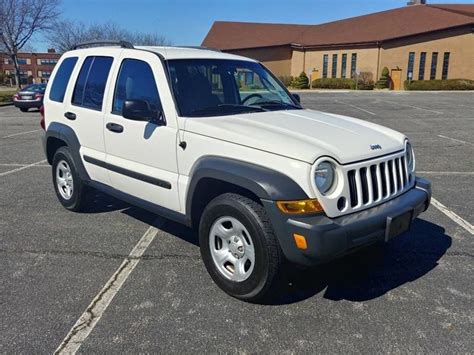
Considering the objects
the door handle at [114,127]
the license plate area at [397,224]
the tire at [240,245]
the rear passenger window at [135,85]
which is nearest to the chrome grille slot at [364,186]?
the license plate area at [397,224]

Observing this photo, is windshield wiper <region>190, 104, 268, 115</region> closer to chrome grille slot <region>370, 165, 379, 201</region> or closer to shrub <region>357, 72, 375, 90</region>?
chrome grille slot <region>370, 165, 379, 201</region>

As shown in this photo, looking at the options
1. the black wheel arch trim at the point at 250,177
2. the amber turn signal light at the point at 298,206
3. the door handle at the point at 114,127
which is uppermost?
the door handle at the point at 114,127

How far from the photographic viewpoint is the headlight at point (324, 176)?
119 inches

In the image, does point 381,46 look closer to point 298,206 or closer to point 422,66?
point 422,66

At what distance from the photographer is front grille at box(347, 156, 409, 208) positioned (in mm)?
3156

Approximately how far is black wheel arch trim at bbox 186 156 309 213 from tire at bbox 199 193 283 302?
0.18 meters

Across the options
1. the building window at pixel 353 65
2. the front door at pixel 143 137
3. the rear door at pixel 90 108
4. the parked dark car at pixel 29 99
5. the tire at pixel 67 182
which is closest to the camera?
the front door at pixel 143 137

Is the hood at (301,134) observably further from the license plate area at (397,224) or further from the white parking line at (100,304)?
the white parking line at (100,304)

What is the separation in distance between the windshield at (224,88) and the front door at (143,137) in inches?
6.7

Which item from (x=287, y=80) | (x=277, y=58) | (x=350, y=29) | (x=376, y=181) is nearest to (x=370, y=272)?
(x=376, y=181)

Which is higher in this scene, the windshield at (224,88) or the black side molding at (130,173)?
the windshield at (224,88)

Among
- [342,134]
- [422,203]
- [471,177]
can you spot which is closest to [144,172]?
[342,134]

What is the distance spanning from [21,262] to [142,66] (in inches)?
85.1

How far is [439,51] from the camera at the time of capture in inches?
1796
